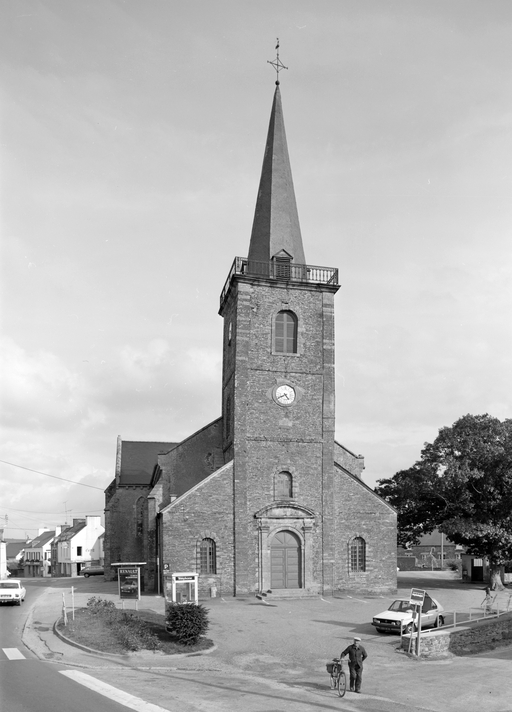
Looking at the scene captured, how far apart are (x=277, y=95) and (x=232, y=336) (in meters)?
16.0

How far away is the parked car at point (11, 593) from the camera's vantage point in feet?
106

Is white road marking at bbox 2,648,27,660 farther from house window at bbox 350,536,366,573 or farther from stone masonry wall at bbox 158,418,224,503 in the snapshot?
stone masonry wall at bbox 158,418,224,503

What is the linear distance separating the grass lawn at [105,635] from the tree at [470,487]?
18767mm

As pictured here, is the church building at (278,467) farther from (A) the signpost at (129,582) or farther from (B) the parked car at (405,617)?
(B) the parked car at (405,617)

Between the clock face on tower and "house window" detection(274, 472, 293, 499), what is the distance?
3881 mm

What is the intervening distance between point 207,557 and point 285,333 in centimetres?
1280

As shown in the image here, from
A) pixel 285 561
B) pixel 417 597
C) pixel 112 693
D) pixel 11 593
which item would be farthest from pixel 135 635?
pixel 285 561

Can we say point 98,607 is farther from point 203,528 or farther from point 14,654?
point 14,654

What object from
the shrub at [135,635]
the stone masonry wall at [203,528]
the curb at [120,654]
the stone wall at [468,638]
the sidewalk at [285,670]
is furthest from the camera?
the stone masonry wall at [203,528]

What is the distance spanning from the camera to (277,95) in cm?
4306

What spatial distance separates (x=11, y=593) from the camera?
32500 millimetres

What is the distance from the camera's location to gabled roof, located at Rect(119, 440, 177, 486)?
54.5m

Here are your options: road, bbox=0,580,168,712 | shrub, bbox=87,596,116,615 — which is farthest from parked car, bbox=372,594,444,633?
road, bbox=0,580,168,712

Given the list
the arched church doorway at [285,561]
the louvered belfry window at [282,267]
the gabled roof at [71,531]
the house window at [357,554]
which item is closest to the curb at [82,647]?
the arched church doorway at [285,561]
